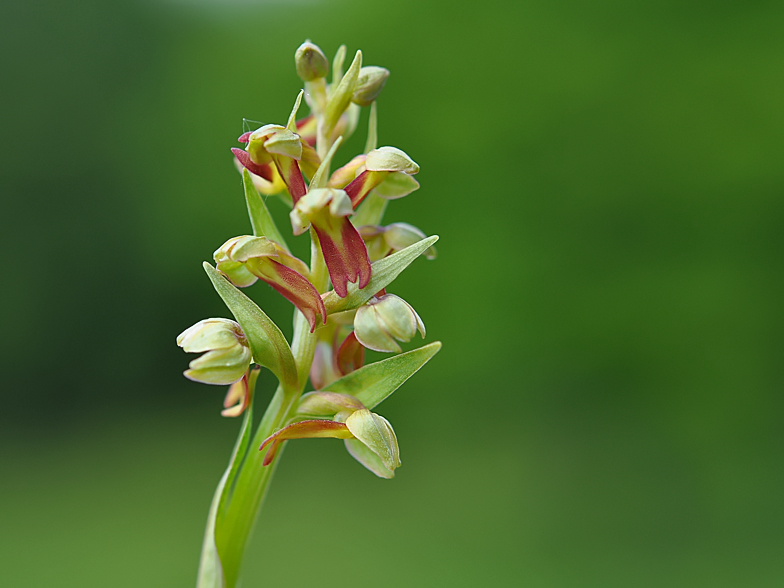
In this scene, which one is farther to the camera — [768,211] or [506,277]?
[506,277]

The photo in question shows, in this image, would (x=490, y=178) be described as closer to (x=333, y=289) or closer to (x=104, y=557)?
(x=104, y=557)

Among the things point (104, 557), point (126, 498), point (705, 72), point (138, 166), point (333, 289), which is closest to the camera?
point (333, 289)

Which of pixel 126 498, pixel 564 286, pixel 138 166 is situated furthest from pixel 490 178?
pixel 126 498

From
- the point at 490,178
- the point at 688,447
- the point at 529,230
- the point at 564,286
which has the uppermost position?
the point at 490,178

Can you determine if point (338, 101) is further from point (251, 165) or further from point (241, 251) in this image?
point (241, 251)

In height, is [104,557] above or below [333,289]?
below

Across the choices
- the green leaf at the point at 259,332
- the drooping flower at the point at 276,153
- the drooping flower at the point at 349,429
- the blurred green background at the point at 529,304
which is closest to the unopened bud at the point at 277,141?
the drooping flower at the point at 276,153

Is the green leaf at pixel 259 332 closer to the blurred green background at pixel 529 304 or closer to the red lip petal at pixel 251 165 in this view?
the red lip petal at pixel 251 165
